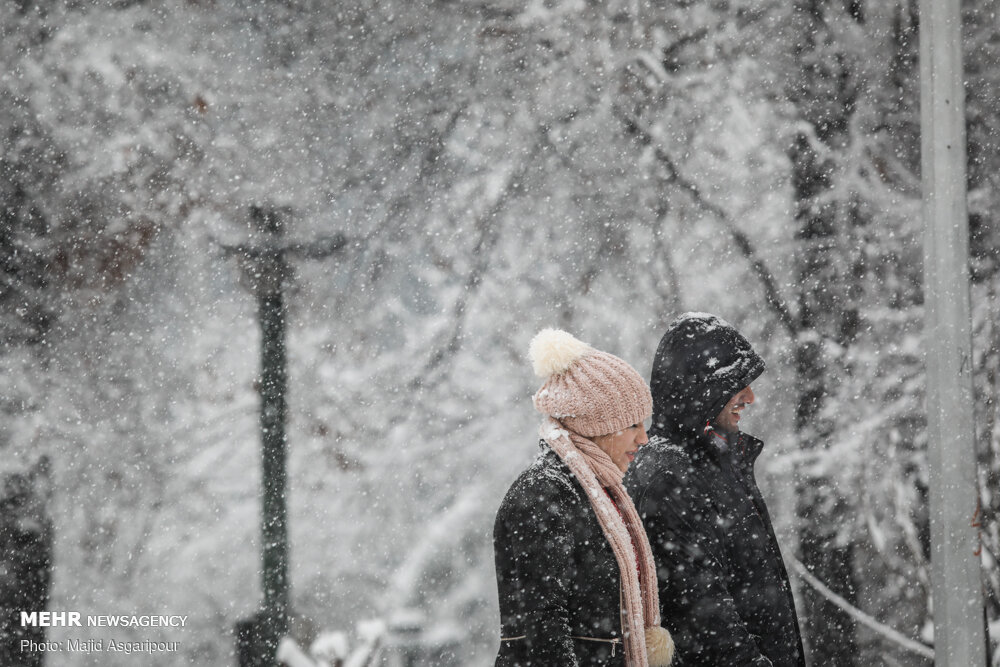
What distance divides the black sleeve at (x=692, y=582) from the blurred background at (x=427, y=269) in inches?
109

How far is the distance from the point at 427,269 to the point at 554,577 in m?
3.37

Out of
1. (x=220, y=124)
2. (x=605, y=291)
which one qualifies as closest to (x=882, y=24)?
(x=605, y=291)

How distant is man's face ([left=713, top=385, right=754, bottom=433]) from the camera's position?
2.78 m

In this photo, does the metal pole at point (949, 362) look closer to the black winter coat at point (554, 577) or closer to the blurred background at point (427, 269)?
the black winter coat at point (554, 577)

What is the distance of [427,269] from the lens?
5.26 m

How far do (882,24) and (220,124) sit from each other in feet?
14.5

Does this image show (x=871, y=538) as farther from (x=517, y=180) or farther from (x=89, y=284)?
(x=89, y=284)

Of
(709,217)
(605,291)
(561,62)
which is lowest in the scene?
(605,291)

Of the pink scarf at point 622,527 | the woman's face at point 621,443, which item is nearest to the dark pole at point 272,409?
the pink scarf at point 622,527

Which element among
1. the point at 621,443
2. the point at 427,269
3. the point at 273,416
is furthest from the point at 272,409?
the point at 621,443

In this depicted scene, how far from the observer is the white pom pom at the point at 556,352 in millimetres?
2428

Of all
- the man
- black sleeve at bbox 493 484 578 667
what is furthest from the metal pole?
black sleeve at bbox 493 484 578 667

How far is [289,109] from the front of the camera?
5121 millimetres

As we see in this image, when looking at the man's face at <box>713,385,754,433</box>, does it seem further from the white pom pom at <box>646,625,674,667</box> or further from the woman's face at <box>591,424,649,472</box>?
the white pom pom at <box>646,625,674,667</box>
